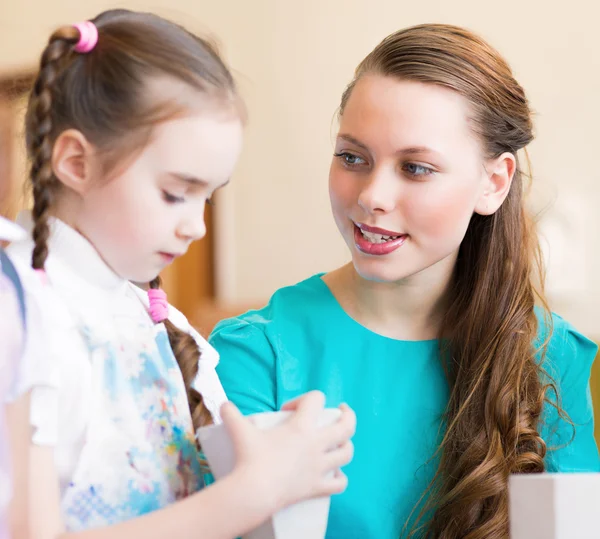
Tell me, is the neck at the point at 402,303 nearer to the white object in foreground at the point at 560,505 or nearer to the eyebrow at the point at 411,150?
the eyebrow at the point at 411,150

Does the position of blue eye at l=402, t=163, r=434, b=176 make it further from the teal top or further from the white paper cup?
the white paper cup

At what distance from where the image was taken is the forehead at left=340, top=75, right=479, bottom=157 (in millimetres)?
1135

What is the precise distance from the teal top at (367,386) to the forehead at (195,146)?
0.56 m

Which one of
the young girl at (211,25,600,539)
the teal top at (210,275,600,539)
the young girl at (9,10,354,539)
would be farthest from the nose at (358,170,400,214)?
the young girl at (9,10,354,539)

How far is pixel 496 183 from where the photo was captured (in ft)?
4.27

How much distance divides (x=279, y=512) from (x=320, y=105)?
3.25m

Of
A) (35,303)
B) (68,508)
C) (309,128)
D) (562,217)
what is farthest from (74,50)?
(309,128)

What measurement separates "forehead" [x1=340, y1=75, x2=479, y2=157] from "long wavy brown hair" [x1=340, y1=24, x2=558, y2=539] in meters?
0.02

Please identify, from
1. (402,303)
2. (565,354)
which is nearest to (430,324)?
(402,303)

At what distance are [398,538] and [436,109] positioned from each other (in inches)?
23.2

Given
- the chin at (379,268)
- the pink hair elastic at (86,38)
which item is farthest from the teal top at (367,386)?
the pink hair elastic at (86,38)

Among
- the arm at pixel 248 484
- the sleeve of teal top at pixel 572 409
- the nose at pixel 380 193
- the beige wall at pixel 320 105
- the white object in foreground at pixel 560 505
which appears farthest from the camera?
the beige wall at pixel 320 105

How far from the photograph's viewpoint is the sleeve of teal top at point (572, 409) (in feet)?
4.38

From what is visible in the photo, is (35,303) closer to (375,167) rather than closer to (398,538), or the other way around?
(375,167)
